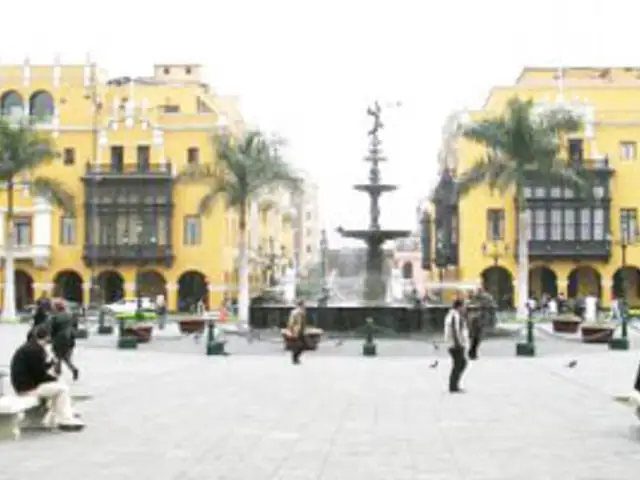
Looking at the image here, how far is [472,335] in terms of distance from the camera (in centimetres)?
2769

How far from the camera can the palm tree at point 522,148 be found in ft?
169

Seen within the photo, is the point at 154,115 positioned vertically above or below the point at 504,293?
above

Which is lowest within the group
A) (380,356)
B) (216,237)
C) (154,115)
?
(380,356)

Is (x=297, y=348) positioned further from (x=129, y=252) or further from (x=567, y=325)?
(x=129, y=252)

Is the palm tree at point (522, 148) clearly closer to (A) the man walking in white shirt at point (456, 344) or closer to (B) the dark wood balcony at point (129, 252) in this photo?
(B) the dark wood balcony at point (129, 252)

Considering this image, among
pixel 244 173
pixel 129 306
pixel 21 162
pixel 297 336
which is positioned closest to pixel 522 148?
pixel 244 173

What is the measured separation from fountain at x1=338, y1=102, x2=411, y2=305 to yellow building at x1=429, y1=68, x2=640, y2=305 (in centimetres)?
2492

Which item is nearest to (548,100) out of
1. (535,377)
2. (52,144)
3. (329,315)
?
(52,144)

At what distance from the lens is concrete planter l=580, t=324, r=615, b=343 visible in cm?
3466

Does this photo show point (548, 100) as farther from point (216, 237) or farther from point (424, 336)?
point (424, 336)

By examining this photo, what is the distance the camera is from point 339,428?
45.1 ft

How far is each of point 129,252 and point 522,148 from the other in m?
26.7

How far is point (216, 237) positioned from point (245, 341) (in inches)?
1364

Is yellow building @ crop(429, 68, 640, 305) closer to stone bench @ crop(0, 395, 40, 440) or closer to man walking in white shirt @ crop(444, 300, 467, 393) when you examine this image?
man walking in white shirt @ crop(444, 300, 467, 393)
